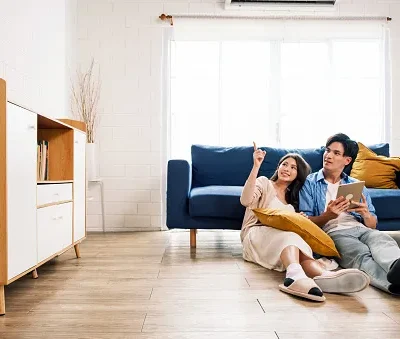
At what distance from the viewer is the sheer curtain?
4.57 meters

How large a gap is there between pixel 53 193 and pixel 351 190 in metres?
1.61

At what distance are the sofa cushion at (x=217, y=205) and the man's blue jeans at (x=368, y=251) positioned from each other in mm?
809

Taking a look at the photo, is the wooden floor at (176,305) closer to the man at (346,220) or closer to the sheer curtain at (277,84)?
the man at (346,220)

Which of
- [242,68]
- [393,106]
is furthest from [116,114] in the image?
[393,106]

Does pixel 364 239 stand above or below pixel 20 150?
below

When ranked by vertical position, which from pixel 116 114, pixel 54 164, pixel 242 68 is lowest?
pixel 54 164

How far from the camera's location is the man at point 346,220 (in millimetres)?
2020

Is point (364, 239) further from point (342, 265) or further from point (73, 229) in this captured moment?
point (73, 229)

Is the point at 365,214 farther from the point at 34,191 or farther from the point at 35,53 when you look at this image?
the point at 35,53

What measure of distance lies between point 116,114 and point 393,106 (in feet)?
9.45

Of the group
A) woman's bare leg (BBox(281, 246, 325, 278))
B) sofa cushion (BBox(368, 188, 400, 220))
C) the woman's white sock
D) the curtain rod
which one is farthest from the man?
the curtain rod

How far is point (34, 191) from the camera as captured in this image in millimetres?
2035

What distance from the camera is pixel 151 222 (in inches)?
176

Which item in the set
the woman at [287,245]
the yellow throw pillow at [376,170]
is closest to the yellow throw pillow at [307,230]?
the woman at [287,245]
